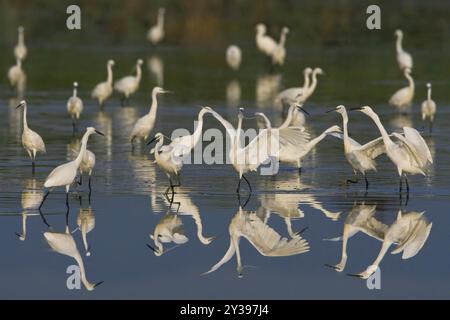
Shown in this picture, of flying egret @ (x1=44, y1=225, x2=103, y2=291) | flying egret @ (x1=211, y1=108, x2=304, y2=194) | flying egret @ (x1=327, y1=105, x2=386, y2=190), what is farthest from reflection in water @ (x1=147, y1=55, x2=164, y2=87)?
flying egret @ (x1=44, y1=225, x2=103, y2=291)

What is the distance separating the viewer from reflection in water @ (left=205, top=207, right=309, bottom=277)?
509 inches

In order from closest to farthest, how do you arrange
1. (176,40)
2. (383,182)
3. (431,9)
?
(383,182) < (176,40) < (431,9)

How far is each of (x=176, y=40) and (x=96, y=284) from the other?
3494 cm

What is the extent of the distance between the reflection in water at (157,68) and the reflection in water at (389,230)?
17.8 meters

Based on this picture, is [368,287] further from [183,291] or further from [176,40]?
[176,40]

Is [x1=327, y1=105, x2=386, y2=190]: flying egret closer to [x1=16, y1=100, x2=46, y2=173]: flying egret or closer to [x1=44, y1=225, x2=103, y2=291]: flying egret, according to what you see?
[x1=44, y1=225, x2=103, y2=291]: flying egret

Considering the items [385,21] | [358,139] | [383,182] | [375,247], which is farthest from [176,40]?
[375,247]

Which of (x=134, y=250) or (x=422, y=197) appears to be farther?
(x=422, y=197)

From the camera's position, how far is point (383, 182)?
1745 centimetres

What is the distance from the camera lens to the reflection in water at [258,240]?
12.9 metres

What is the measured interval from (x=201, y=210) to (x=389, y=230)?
2.50m

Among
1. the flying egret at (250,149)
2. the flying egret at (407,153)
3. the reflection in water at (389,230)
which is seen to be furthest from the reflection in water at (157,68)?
the reflection in water at (389,230)

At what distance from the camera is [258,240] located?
13609 millimetres

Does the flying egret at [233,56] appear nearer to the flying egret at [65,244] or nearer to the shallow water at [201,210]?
the shallow water at [201,210]
